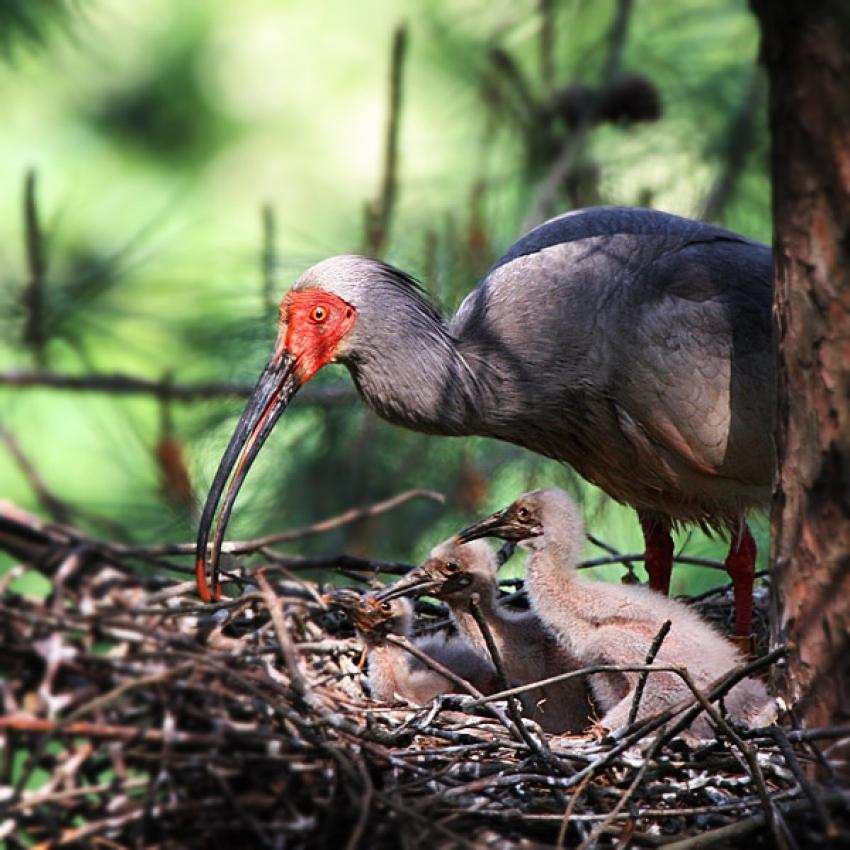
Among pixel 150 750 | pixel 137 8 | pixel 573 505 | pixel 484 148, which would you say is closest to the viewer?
pixel 150 750

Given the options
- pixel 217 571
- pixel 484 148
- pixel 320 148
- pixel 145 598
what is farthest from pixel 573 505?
pixel 320 148

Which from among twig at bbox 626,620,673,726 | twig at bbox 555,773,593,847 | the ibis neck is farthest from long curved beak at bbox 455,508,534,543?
twig at bbox 555,773,593,847

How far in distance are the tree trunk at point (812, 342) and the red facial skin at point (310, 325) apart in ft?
4.44

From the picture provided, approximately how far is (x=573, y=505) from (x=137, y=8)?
24.2 ft

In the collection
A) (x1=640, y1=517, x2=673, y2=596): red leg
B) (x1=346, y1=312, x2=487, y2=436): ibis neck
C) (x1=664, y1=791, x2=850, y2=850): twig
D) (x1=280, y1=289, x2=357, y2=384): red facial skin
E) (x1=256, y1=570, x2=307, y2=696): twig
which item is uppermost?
(x1=280, y1=289, x2=357, y2=384): red facial skin

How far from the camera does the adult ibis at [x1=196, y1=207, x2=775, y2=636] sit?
4.06 m

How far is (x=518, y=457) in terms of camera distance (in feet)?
16.9

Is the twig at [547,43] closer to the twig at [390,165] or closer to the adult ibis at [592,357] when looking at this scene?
the twig at [390,165]

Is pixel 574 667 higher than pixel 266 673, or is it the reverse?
pixel 266 673

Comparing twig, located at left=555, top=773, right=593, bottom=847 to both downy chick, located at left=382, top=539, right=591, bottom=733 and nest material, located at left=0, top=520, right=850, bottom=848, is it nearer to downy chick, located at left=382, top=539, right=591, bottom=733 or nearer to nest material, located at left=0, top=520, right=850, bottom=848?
nest material, located at left=0, top=520, right=850, bottom=848

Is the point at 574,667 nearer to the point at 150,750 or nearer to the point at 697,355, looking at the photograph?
the point at 697,355

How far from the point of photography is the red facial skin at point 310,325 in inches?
160

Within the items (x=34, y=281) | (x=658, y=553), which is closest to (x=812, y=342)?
(x=658, y=553)

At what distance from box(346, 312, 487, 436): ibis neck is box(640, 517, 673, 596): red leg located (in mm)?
744
